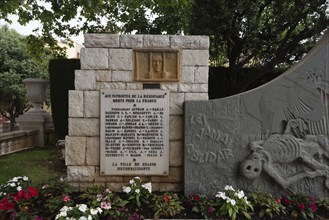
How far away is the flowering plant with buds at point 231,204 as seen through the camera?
3.09 m

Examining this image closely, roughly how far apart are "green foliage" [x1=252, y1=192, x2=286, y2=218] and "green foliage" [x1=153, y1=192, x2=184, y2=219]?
96 cm

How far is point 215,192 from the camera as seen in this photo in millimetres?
3613

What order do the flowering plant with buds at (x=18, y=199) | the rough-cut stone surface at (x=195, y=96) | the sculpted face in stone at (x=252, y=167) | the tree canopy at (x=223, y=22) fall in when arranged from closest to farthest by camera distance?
the flowering plant with buds at (x=18, y=199) < the sculpted face in stone at (x=252, y=167) < the rough-cut stone surface at (x=195, y=96) < the tree canopy at (x=223, y=22)

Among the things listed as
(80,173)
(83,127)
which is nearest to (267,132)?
(83,127)

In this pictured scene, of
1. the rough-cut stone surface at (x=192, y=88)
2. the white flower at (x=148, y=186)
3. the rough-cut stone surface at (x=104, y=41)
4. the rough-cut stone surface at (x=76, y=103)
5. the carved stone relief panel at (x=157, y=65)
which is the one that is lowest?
the white flower at (x=148, y=186)

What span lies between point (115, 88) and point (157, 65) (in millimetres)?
656

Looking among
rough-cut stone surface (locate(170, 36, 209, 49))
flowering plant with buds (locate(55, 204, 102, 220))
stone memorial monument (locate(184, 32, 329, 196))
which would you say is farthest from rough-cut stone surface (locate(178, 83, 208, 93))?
flowering plant with buds (locate(55, 204, 102, 220))

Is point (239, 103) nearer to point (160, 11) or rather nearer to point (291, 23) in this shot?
point (291, 23)

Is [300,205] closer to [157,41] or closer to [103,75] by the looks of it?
[157,41]

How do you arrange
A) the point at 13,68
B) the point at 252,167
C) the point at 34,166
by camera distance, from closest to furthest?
the point at 252,167
the point at 34,166
the point at 13,68

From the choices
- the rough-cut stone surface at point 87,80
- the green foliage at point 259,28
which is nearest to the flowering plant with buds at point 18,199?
the rough-cut stone surface at point 87,80

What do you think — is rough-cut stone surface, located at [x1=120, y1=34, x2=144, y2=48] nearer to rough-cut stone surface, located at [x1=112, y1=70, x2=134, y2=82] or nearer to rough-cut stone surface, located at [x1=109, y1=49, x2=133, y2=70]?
rough-cut stone surface, located at [x1=109, y1=49, x2=133, y2=70]

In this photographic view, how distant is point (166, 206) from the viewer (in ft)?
10.4

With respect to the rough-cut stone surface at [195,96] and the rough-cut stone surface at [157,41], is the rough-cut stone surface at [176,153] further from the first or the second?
the rough-cut stone surface at [157,41]
